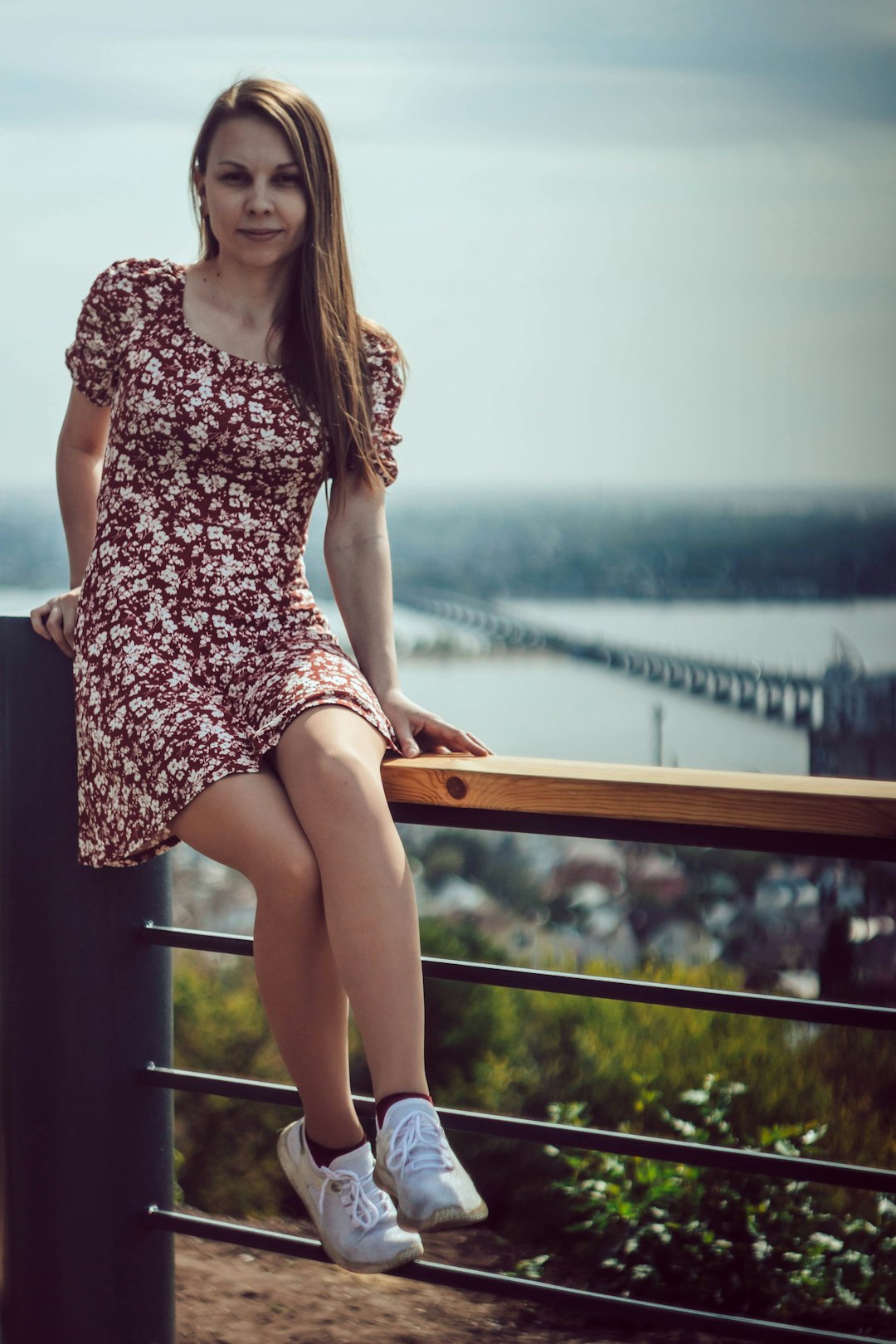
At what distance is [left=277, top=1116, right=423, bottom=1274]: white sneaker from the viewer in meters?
1.45

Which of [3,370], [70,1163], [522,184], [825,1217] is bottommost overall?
[825,1217]

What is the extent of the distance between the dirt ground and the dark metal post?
0.83 metres

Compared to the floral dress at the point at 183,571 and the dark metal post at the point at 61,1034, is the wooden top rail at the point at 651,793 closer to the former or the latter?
the floral dress at the point at 183,571

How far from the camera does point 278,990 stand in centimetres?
152

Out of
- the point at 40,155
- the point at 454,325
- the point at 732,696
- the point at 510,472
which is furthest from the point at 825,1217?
the point at 510,472

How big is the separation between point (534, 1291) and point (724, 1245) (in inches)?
84.3

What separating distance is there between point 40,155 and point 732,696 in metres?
9.34

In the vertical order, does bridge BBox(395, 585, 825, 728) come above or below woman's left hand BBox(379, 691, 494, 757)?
above

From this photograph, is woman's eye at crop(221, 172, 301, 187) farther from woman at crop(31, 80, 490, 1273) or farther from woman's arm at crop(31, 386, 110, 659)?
woman's arm at crop(31, 386, 110, 659)

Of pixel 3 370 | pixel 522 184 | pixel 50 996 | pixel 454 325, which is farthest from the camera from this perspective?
pixel 522 184

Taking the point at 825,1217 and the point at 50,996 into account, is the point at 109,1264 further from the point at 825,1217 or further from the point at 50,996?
the point at 825,1217

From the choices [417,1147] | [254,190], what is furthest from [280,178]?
[417,1147]

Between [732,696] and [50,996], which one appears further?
[732,696]

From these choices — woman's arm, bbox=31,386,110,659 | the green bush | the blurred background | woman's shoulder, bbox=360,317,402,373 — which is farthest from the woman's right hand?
the blurred background
